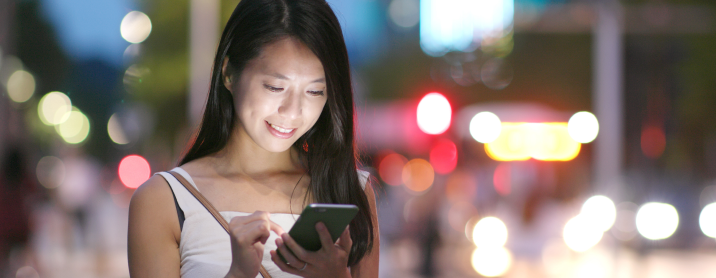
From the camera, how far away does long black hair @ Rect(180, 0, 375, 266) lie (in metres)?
1.73

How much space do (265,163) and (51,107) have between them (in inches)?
509

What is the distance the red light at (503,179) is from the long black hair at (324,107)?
10.9 meters

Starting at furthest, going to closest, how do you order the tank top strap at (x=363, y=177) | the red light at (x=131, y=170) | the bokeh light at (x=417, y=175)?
the red light at (x=131, y=170) < the bokeh light at (x=417, y=175) < the tank top strap at (x=363, y=177)

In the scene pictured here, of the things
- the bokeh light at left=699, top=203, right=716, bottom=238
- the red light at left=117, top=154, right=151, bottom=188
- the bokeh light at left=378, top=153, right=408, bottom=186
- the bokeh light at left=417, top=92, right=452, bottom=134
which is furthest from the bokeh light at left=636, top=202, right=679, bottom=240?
the red light at left=117, top=154, right=151, bottom=188

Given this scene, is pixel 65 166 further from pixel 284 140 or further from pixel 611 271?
pixel 284 140

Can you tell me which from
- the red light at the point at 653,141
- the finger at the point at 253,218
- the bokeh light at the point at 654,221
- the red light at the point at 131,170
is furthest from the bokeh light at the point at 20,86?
the red light at the point at 653,141

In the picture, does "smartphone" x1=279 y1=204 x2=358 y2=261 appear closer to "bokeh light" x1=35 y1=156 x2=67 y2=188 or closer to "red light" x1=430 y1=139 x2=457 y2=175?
"red light" x1=430 y1=139 x2=457 y2=175

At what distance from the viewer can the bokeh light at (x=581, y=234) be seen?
10.5m

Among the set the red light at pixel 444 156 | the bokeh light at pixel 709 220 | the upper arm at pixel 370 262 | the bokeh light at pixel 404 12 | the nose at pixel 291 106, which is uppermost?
the bokeh light at pixel 404 12

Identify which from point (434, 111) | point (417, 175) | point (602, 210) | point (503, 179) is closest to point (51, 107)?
point (417, 175)

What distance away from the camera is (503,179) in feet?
41.5

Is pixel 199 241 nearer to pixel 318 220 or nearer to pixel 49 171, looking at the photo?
pixel 318 220

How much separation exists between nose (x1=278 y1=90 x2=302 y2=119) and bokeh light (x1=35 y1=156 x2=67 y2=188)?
46.7 feet

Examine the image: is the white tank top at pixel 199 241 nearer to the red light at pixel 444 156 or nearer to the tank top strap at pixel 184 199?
the tank top strap at pixel 184 199
